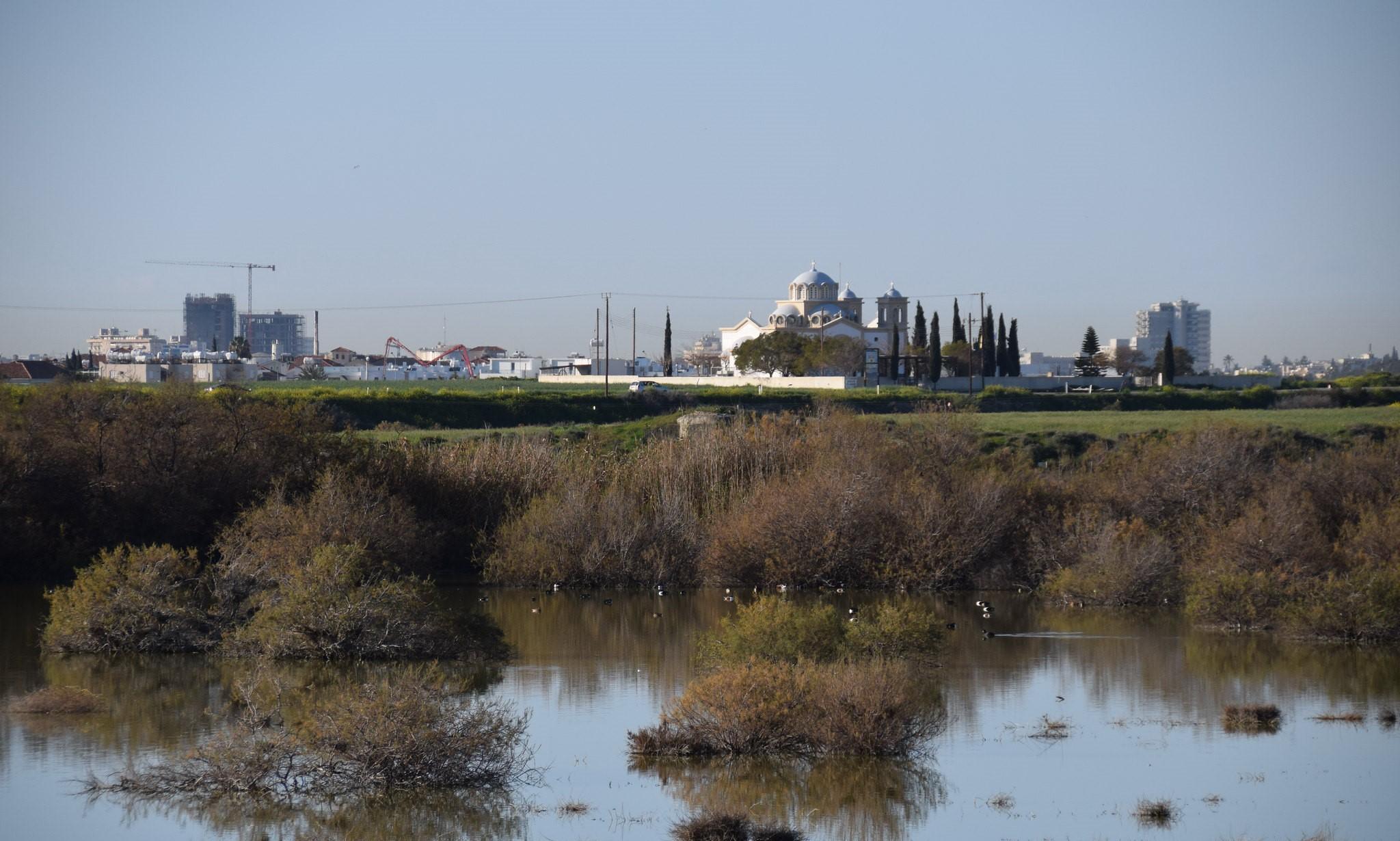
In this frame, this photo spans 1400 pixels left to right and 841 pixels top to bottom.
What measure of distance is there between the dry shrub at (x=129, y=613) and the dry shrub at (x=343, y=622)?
3.10 ft

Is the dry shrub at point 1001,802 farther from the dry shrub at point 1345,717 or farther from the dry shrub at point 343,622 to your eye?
the dry shrub at point 343,622

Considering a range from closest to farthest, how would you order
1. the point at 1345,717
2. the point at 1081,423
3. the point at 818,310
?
the point at 1345,717
the point at 1081,423
the point at 818,310

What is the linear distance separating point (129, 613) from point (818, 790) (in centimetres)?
1087

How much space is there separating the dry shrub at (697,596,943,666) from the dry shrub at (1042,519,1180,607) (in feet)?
21.5

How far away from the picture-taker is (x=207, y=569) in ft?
68.9

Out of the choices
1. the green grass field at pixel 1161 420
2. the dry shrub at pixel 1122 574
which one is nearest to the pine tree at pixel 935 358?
the green grass field at pixel 1161 420

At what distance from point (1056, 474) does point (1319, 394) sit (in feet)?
134

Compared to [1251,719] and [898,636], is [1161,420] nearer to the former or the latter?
[898,636]

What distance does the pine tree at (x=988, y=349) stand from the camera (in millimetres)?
81312

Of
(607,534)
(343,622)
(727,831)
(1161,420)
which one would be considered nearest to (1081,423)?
(1161,420)

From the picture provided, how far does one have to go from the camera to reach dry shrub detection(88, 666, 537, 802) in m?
13.0

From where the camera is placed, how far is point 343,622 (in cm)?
1903

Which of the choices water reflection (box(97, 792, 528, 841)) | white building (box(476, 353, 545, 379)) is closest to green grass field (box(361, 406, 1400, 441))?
water reflection (box(97, 792, 528, 841))

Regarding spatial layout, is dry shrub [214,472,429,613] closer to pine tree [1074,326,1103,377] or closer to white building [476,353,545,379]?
pine tree [1074,326,1103,377]
